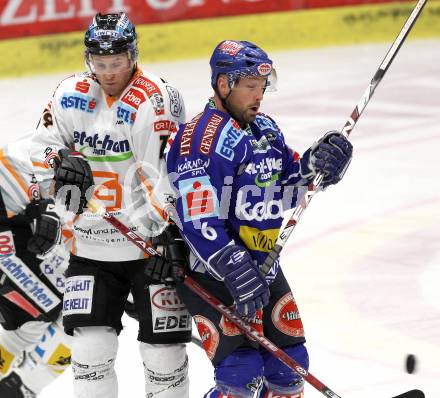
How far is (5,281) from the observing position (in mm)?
4621

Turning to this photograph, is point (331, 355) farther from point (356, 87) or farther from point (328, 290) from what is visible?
point (356, 87)

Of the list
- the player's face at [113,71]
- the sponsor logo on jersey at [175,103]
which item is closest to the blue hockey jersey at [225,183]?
the sponsor logo on jersey at [175,103]

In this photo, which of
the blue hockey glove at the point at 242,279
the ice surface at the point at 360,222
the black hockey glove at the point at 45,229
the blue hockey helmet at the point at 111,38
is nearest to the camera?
the blue hockey glove at the point at 242,279

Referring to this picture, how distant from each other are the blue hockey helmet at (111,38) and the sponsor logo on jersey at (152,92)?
3.2 inches

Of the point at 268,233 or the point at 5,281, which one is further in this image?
the point at 5,281

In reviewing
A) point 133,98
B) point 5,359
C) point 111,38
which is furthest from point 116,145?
point 5,359

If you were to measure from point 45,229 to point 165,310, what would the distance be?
2.50ft

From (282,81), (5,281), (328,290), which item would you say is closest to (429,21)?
(282,81)

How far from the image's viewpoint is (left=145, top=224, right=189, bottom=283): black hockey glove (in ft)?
12.6

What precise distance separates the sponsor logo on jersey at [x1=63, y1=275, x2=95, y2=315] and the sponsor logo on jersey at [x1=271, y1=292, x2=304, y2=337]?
0.67 m

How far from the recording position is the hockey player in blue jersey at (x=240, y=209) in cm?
364

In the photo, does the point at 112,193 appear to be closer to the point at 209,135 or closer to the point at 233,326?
the point at 209,135

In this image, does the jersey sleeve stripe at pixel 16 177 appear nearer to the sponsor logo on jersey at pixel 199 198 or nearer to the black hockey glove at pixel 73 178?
the black hockey glove at pixel 73 178

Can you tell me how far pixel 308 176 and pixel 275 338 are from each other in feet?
1.89
